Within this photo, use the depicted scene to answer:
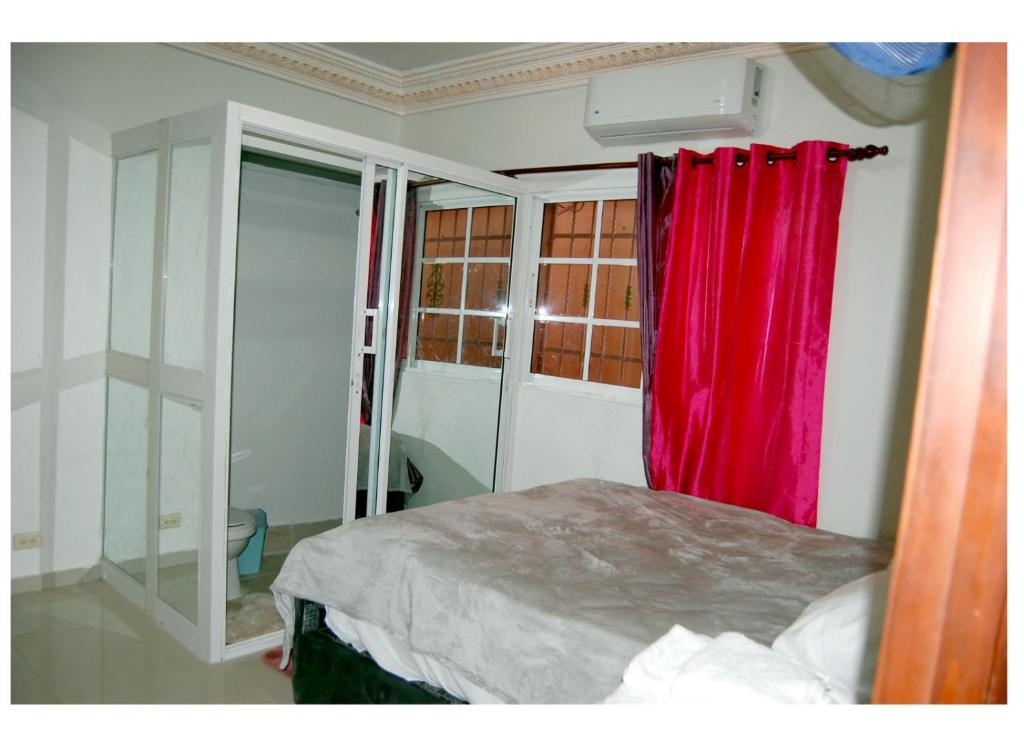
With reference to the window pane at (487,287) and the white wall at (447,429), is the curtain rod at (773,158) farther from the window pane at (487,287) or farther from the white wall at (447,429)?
the white wall at (447,429)

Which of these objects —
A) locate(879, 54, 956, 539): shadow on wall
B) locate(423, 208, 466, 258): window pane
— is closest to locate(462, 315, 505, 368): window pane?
locate(423, 208, 466, 258): window pane

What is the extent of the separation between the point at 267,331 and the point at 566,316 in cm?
158

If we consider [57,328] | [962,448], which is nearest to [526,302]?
[57,328]

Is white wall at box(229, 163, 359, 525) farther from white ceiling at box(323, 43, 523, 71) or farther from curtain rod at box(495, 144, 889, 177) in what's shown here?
curtain rod at box(495, 144, 889, 177)

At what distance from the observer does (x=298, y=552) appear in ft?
7.59

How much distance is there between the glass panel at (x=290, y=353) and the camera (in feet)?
12.4

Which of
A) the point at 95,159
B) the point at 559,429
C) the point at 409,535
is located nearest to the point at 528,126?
the point at 559,429

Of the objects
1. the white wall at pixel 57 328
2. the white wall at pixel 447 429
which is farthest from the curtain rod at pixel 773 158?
the white wall at pixel 57 328

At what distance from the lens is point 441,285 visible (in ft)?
12.0

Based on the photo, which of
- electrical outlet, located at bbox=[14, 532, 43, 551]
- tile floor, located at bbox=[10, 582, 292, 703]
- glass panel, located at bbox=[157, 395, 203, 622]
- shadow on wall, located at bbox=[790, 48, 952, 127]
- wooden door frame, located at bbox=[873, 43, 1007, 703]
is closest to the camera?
wooden door frame, located at bbox=[873, 43, 1007, 703]

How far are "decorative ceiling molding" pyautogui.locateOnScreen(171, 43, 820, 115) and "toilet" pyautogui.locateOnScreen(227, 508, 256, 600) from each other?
221 centimetres

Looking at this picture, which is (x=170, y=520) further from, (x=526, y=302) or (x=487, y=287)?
(x=526, y=302)

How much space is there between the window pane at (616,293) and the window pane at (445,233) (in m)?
0.71

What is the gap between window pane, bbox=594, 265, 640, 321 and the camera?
11.7 ft
